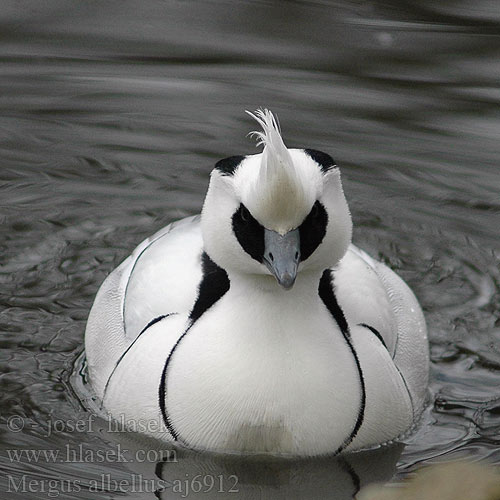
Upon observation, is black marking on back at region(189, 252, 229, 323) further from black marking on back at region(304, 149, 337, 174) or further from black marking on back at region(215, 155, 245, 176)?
black marking on back at region(304, 149, 337, 174)

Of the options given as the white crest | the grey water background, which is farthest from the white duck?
the grey water background

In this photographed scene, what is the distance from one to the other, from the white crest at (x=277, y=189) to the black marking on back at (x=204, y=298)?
2.86 ft

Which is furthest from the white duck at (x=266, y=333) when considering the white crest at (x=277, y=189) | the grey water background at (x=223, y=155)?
the grey water background at (x=223, y=155)

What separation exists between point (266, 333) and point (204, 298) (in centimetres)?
47

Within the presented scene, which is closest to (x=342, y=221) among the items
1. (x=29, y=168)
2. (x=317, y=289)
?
(x=317, y=289)

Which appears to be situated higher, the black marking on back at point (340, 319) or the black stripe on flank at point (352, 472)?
the black marking on back at point (340, 319)

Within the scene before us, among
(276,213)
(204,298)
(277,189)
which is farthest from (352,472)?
(277,189)

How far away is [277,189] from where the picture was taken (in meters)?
5.45

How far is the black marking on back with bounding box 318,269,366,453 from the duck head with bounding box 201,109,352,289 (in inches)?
18.9

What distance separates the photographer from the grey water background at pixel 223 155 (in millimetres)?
6648

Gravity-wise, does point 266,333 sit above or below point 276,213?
below

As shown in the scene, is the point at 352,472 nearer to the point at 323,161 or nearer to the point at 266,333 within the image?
the point at 266,333

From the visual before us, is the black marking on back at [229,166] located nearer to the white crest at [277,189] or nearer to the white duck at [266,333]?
the white duck at [266,333]

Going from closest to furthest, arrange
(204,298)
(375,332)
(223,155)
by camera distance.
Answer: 1. (204,298)
2. (375,332)
3. (223,155)
